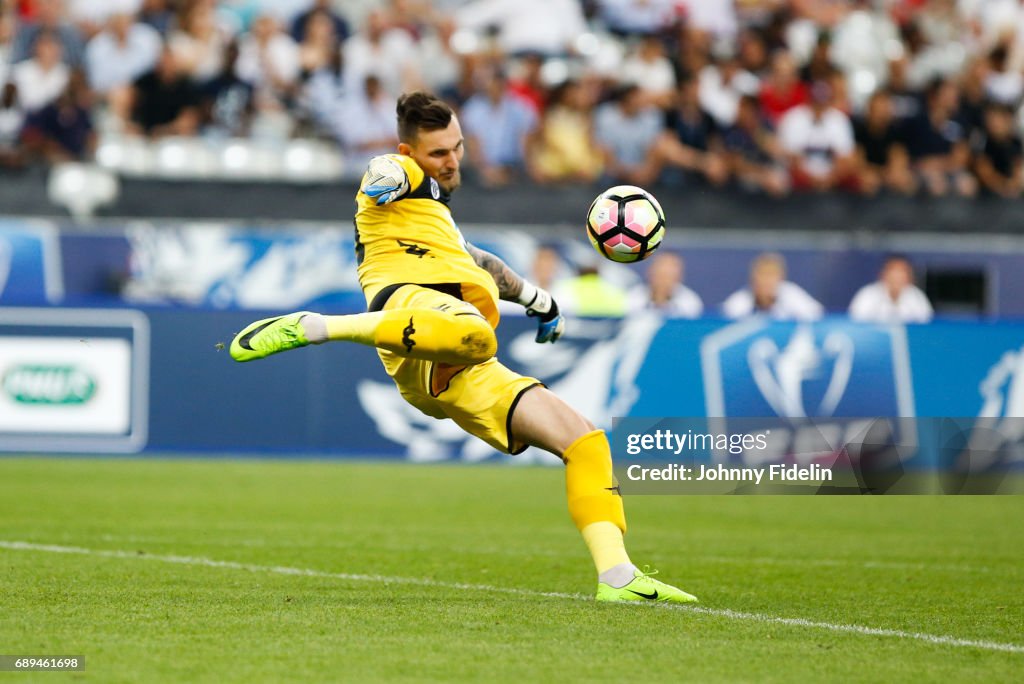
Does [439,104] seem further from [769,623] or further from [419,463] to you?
[419,463]

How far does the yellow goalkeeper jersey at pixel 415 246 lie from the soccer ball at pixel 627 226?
0.73 metres

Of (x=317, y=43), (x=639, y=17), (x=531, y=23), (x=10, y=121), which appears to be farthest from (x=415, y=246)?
(x=639, y=17)

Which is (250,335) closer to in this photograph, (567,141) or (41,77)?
(567,141)

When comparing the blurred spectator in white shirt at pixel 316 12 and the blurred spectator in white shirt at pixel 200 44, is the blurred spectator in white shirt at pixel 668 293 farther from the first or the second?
the blurred spectator in white shirt at pixel 200 44

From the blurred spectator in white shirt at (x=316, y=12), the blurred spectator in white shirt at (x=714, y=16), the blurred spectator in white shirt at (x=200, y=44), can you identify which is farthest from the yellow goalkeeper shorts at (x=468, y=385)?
the blurred spectator in white shirt at (x=714, y=16)

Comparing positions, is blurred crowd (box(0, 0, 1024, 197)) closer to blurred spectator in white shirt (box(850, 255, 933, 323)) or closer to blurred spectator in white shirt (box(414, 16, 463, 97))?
blurred spectator in white shirt (box(414, 16, 463, 97))

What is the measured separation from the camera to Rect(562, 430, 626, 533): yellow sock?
6371mm

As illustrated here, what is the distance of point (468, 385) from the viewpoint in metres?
6.52

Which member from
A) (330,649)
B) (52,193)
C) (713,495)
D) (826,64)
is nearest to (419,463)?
(713,495)

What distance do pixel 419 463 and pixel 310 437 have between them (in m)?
1.01

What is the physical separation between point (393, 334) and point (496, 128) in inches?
438

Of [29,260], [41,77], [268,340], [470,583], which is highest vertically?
[41,77]

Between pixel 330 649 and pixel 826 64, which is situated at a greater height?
pixel 826 64

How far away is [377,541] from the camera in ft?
29.0
